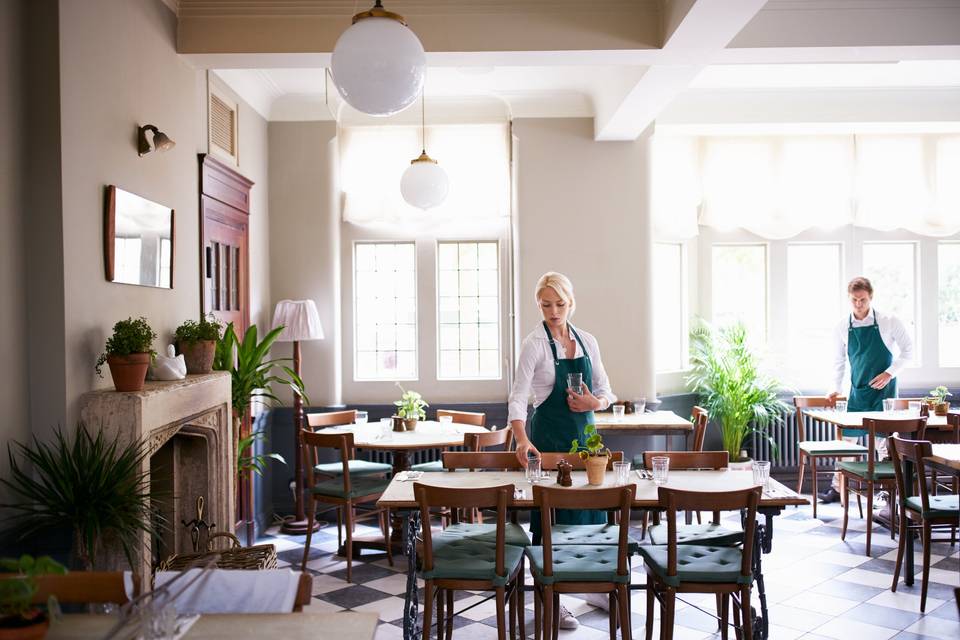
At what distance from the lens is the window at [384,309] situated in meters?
7.41

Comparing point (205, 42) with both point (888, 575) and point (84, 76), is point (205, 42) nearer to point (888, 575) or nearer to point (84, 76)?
point (84, 76)

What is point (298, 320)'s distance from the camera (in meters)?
6.43

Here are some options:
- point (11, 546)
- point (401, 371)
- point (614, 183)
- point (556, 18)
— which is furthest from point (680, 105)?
point (11, 546)

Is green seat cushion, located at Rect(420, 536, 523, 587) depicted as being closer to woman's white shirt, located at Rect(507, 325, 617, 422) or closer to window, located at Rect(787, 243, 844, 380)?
woman's white shirt, located at Rect(507, 325, 617, 422)

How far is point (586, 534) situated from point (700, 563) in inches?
24.0

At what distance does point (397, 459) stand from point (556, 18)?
3178 millimetres

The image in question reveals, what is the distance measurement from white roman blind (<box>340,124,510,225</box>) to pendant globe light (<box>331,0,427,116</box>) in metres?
4.22

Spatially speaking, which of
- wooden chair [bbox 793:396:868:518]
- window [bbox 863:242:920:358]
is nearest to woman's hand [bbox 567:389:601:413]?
wooden chair [bbox 793:396:868:518]

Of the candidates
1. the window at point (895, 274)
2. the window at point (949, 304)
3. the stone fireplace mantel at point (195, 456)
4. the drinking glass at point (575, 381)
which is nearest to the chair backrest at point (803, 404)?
the window at point (895, 274)

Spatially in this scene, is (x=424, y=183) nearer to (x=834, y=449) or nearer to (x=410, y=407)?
(x=410, y=407)

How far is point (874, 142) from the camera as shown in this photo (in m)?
7.90

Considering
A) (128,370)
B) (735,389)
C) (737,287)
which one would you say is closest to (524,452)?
(128,370)

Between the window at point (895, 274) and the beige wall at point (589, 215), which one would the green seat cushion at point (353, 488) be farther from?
the window at point (895, 274)

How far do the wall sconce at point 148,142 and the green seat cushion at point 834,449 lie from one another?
5.33m
